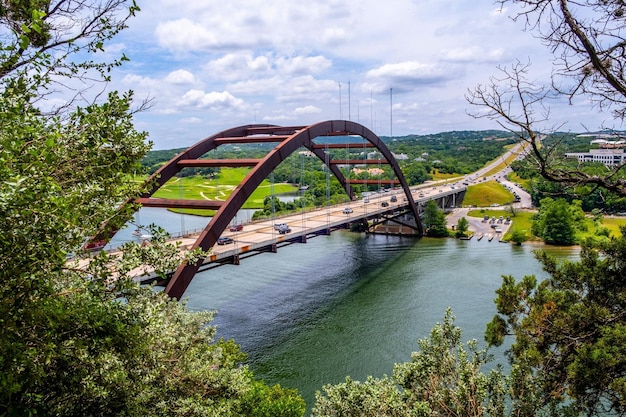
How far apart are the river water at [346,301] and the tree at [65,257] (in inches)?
397

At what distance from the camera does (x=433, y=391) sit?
748cm

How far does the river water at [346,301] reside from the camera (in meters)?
17.0

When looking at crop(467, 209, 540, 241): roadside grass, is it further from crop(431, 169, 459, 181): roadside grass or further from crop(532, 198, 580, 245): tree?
crop(431, 169, 459, 181): roadside grass

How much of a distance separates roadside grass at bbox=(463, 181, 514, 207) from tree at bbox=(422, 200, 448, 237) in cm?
1759

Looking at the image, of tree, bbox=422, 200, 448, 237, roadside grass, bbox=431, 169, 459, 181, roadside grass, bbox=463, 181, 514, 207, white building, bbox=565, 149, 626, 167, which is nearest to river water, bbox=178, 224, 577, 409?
tree, bbox=422, 200, 448, 237

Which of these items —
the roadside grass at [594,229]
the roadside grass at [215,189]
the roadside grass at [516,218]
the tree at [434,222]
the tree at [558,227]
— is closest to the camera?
the tree at [558,227]

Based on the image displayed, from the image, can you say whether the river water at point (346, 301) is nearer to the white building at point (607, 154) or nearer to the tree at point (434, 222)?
the tree at point (434, 222)

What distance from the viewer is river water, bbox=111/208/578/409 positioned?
17047 mm

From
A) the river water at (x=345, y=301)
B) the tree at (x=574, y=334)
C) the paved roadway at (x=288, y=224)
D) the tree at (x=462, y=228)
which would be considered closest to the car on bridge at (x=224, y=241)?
the paved roadway at (x=288, y=224)

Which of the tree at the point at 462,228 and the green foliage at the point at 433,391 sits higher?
the green foliage at the point at 433,391

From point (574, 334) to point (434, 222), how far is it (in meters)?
36.5

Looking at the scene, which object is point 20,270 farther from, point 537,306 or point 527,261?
point 527,261

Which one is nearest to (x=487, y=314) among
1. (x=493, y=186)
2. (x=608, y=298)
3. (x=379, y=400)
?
(x=608, y=298)

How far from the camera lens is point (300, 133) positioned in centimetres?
2444
